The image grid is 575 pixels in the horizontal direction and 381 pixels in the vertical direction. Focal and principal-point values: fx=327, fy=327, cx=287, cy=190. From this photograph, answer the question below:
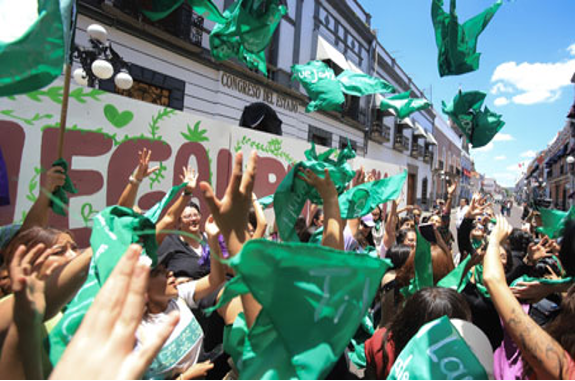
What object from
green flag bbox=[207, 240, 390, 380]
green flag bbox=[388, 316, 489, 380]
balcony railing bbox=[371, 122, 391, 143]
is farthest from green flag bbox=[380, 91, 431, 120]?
balcony railing bbox=[371, 122, 391, 143]

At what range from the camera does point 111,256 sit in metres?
1.12

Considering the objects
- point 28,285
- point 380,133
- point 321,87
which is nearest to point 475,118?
point 321,87

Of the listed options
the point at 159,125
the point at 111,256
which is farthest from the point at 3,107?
the point at 111,256

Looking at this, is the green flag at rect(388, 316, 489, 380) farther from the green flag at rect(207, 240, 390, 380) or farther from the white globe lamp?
the white globe lamp

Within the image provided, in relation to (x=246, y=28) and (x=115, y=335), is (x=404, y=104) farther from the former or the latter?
(x=115, y=335)

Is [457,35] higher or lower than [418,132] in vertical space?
lower

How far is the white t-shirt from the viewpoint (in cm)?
127

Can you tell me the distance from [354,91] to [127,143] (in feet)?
8.27

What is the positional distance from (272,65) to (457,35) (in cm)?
965

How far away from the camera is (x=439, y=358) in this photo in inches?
44.9

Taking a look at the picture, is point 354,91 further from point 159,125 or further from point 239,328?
point 159,125

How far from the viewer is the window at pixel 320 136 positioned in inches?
532

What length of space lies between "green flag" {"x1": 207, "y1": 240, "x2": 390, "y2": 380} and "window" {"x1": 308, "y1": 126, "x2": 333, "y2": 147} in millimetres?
12723

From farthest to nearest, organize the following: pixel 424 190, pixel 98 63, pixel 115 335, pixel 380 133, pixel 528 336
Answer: pixel 424 190 → pixel 380 133 → pixel 98 63 → pixel 528 336 → pixel 115 335
